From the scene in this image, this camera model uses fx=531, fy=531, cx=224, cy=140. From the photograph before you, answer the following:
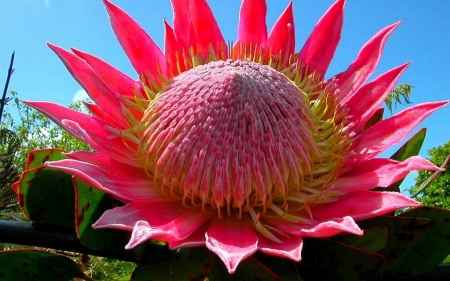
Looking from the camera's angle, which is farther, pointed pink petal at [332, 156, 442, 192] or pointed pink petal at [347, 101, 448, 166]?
pointed pink petal at [347, 101, 448, 166]

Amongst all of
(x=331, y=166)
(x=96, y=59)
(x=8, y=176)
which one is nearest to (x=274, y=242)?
(x=331, y=166)

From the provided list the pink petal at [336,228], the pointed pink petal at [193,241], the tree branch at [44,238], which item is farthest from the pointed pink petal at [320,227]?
the tree branch at [44,238]

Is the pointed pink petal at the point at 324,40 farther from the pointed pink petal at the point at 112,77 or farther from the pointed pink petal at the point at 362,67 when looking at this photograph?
the pointed pink petal at the point at 112,77

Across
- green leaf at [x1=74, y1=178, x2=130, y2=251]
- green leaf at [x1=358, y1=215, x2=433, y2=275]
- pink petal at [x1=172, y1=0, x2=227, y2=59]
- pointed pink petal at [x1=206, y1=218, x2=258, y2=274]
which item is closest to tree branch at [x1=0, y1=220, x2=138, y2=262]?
green leaf at [x1=74, y1=178, x2=130, y2=251]

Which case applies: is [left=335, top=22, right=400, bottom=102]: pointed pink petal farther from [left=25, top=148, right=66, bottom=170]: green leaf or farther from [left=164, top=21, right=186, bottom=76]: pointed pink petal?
[left=25, top=148, right=66, bottom=170]: green leaf

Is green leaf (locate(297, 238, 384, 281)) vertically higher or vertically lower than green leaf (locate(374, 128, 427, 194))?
lower

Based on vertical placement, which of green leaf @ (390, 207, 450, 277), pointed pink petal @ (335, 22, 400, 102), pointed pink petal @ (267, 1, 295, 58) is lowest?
green leaf @ (390, 207, 450, 277)

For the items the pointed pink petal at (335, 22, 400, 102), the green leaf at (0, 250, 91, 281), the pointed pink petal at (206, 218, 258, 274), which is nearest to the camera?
the pointed pink petal at (206, 218, 258, 274)

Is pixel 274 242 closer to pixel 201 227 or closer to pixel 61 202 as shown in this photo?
pixel 201 227
